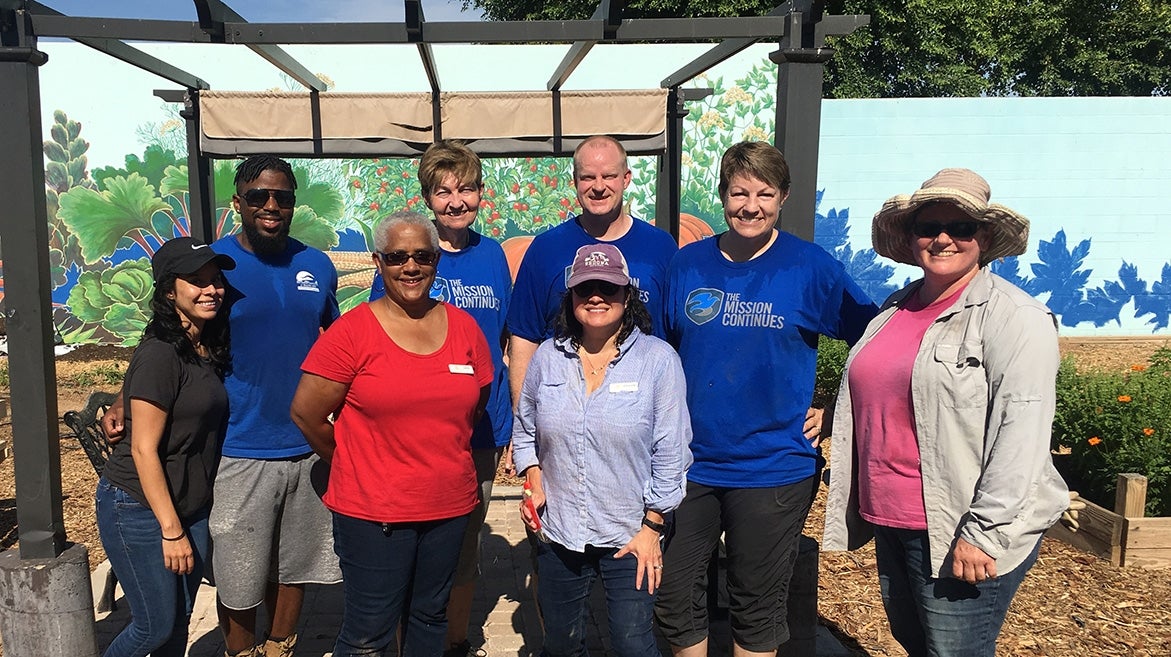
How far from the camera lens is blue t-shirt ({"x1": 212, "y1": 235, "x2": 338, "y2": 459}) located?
303cm

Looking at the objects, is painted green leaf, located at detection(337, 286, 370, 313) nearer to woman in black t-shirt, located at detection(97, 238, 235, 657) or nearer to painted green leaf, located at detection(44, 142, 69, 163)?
painted green leaf, located at detection(44, 142, 69, 163)

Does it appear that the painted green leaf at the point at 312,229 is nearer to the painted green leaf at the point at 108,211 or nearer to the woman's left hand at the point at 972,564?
the painted green leaf at the point at 108,211

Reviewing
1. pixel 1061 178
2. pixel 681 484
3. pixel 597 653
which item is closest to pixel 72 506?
pixel 597 653

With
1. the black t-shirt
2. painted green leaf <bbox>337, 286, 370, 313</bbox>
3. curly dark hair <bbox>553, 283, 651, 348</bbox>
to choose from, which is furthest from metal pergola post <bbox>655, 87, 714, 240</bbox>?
painted green leaf <bbox>337, 286, 370, 313</bbox>

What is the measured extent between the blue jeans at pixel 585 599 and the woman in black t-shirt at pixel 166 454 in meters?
1.19

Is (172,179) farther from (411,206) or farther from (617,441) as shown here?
(617,441)

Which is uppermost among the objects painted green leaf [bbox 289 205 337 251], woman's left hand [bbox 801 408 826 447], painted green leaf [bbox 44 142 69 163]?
painted green leaf [bbox 44 142 69 163]

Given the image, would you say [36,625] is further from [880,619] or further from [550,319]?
[880,619]

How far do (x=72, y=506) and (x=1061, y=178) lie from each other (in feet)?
42.3

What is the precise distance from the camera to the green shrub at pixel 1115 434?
517 centimetres

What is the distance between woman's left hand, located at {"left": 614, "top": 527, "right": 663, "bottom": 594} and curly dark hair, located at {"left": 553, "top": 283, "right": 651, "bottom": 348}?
0.62m

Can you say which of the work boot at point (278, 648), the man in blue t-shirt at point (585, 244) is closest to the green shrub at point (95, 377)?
the work boot at point (278, 648)

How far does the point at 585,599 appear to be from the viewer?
9.22ft

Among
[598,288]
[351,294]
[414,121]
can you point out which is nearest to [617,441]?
[598,288]
